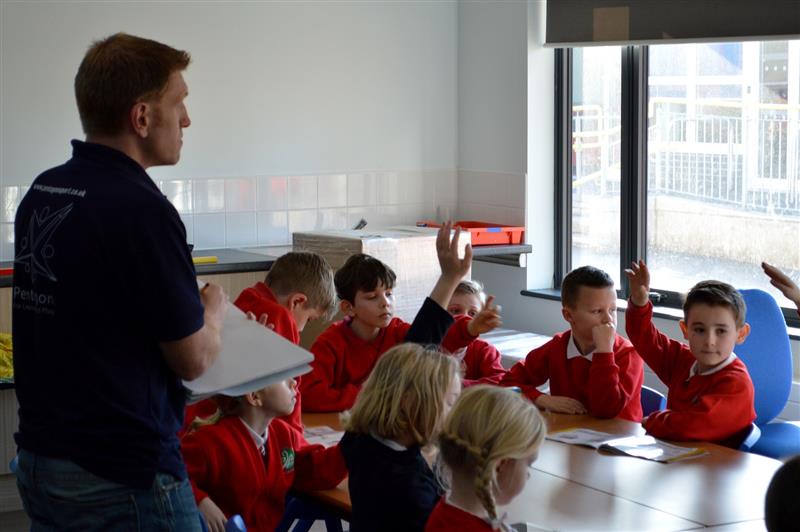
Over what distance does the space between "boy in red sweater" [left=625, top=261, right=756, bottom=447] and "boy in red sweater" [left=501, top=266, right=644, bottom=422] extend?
88 millimetres

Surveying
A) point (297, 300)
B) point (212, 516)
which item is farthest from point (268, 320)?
point (212, 516)

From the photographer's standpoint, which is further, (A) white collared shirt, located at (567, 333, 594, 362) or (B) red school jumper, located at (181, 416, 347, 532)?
(A) white collared shirt, located at (567, 333, 594, 362)

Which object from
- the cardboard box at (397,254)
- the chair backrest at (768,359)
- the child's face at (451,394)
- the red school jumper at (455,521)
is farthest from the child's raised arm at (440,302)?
the cardboard box at (397,254)

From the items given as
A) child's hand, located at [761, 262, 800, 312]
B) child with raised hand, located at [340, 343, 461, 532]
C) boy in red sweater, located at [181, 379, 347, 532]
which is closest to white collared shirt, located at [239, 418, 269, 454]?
boy in red sweater, located at [181, 379, 347, 532]

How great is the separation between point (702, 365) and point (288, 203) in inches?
120

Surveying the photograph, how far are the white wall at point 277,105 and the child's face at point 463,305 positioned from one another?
6.62ft

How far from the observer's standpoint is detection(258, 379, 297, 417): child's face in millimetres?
2533

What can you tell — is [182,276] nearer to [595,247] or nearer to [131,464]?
[131,464]

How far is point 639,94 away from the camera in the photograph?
217 inches

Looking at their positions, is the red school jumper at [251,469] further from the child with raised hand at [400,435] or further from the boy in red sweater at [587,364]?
the boy in red sweater at [587,364]

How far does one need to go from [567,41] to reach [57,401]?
437 cm

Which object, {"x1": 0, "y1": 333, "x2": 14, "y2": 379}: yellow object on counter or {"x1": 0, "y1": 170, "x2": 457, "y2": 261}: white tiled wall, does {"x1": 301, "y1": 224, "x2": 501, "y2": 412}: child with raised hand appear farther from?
{"x1": 0, "y1": 170, "x2": 457, "y2": 261}: white tiled wall

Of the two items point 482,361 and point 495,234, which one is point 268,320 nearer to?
point 482,361

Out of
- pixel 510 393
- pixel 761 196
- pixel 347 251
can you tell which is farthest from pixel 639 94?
pixel 510 393
